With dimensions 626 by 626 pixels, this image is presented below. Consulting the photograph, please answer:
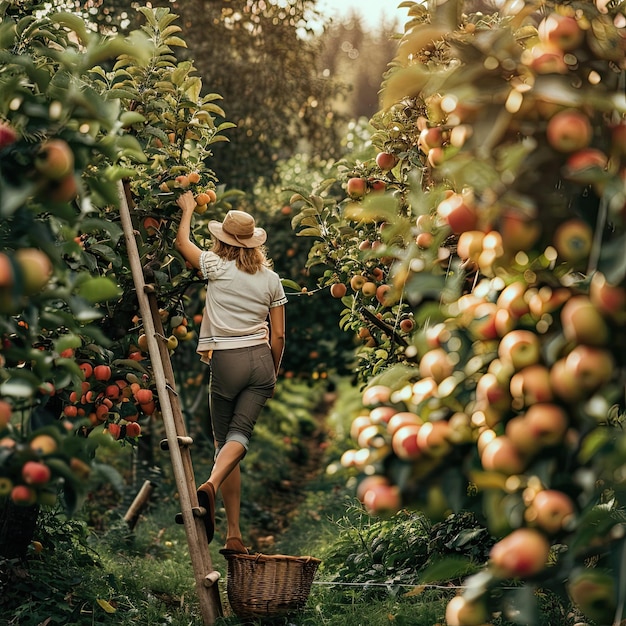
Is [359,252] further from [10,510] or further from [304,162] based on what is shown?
[304,162]

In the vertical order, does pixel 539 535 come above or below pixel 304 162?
below

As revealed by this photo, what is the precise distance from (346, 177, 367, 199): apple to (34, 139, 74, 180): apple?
82.6 inches

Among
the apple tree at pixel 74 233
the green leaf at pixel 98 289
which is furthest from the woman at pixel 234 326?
the green leaf at pixel 98 289

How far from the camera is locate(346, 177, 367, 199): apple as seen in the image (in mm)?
3697

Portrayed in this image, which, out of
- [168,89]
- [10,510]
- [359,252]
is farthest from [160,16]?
[10,510]

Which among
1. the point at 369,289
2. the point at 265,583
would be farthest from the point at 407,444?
the point at 369,289

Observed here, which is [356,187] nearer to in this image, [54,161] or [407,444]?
[54,161]

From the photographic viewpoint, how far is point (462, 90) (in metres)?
1.54

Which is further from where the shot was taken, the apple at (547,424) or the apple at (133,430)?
the apple at (133,430)

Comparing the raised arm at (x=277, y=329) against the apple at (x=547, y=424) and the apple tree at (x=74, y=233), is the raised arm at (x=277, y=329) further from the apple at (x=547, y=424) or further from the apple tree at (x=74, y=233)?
the apple at (x=547, y=424)

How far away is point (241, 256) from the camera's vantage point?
3.79 metres

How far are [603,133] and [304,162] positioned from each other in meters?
8.48

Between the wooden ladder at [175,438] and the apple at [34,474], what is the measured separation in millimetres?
1741

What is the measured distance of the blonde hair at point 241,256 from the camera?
12.5 feet
